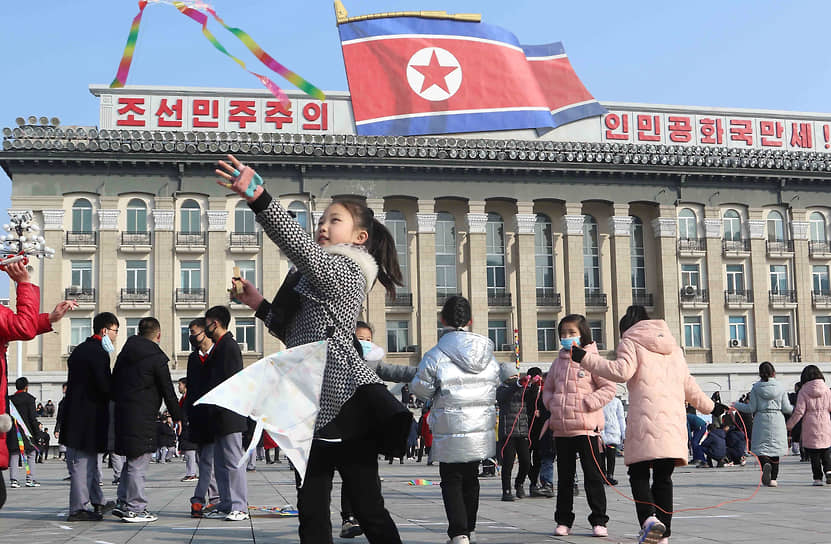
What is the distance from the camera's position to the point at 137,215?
44.5 meters

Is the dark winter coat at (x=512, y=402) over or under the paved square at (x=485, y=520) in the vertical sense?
over

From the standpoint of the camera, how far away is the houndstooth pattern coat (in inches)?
163

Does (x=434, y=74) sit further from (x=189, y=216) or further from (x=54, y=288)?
(x=54, y=288)

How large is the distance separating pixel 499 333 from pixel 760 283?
14.1 meters

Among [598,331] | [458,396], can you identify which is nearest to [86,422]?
[458,396]

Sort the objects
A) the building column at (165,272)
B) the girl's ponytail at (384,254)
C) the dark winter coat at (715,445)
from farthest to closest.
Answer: the building column at (165,272)
the dark winter coat at (715,445)
the girl's ponytail at (384,254)

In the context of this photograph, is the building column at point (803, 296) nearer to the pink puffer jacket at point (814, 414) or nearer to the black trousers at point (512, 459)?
the pink puffer jacket at point (814, 414)

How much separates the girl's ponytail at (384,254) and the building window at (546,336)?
42.7 meters

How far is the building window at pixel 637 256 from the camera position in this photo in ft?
160

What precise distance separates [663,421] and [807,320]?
46446 millimetres

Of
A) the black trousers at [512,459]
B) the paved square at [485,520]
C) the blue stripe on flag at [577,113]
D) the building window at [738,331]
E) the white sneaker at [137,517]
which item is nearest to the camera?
the paved square at [485,520]

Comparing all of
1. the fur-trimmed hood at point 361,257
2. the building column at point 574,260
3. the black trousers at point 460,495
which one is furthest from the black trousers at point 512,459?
the building column at point 574,260

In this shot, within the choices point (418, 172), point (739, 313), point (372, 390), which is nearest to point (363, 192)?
point (418, 172)

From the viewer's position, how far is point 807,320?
49.7 metres
